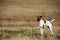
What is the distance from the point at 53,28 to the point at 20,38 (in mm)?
318

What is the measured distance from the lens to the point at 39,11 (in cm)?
159

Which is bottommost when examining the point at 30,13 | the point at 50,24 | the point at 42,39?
the point at 42,39

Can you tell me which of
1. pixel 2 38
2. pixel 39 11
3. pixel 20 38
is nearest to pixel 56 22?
pixel 39 11

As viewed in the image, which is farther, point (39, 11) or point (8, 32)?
point (39, 11)

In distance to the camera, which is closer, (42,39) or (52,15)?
(42,39)

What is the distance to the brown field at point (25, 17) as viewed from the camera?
4.62 ft

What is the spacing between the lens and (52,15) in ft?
5.13

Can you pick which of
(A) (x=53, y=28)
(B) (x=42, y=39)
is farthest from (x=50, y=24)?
(B) (x=42, y=39)

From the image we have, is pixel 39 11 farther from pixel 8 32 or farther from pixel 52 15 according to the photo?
pixel 8 32

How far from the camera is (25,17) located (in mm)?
1562

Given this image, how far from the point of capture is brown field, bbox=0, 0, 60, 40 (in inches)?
55.4

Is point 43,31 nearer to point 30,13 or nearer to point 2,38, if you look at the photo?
point 30,13

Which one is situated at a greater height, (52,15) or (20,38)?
(52,15)

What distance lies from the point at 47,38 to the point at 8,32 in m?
0.35
